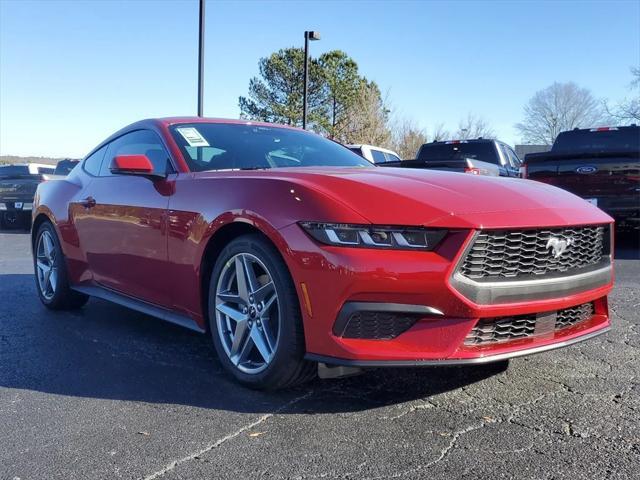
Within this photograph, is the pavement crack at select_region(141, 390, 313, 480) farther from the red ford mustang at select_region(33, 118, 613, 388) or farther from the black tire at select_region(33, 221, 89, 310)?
the black tire at select_region(33, 221, 89, 310)

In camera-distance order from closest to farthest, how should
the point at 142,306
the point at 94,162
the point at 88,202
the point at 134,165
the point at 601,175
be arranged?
the point at 134,165, the point at 142,306, the point at 88,202, the point at 94,162, the point at 601,175

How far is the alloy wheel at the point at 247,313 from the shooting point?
3167mm

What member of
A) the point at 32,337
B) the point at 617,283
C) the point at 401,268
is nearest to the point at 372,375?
the point at 401,268

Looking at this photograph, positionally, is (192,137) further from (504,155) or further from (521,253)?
(504,155)

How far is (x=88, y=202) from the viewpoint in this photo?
4723mm

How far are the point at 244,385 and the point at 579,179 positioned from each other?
22.4 feet

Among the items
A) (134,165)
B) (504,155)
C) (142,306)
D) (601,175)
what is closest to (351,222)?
(134,165)

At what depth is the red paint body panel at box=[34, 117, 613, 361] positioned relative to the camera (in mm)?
2709

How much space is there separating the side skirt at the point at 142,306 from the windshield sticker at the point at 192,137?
3.58ft

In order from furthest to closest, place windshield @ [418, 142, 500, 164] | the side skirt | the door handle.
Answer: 1. windshield @ [418, 142, 500, 164]
2. the door handle
3. the side skirt

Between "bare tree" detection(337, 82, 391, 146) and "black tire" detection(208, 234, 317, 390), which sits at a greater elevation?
"bare tree" detection(337, 82, 391, 146)

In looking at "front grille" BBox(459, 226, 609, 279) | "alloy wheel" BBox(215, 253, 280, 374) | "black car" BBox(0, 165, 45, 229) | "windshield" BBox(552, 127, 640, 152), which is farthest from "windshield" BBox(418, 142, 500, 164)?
"alloy wheel" BBox(215, 253, 280, 374)

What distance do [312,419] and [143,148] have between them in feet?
8.24

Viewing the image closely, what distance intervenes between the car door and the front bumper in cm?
136
